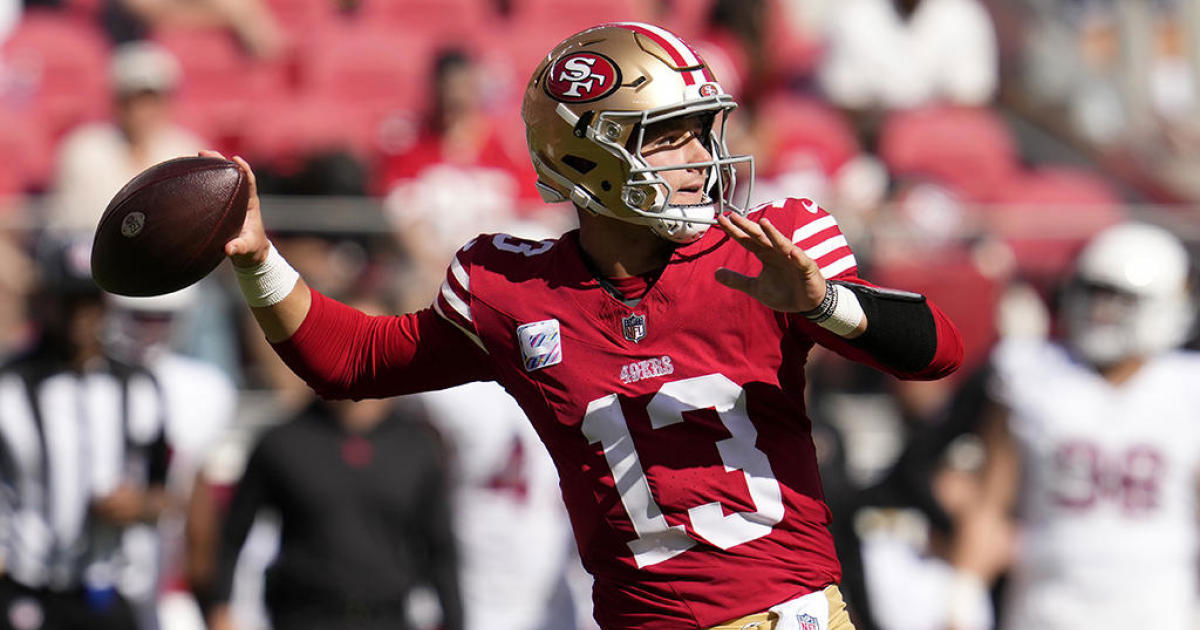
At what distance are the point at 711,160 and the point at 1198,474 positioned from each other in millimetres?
3513

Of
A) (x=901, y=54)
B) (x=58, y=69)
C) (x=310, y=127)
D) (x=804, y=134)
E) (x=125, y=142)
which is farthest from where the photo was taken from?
(x=901, y=54)

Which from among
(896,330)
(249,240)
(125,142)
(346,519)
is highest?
(896,330)

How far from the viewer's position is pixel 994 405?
6.31 meters

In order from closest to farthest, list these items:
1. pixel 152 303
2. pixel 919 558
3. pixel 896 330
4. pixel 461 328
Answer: pixel 896 330, pixel 461 328, pixel 152 303, pixel 919 558

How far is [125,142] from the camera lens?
724cm

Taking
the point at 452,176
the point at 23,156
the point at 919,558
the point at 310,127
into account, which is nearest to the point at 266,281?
the point at 919,558

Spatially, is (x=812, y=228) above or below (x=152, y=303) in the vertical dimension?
above

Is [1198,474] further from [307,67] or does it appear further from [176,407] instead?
[307,67]

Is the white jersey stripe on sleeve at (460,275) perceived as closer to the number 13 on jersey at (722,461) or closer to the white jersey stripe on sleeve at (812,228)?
the number 13 on jersey at (722,461)

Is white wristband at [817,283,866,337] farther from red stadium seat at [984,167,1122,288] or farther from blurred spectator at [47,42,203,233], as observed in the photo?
blurred spectator at [47,42,203,233]

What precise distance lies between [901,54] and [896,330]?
20.6ft

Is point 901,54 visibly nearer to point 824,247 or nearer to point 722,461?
point 824,247

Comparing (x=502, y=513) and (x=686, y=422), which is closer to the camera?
(x=686, y=422)

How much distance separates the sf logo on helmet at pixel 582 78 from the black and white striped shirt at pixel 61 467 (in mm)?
2976
